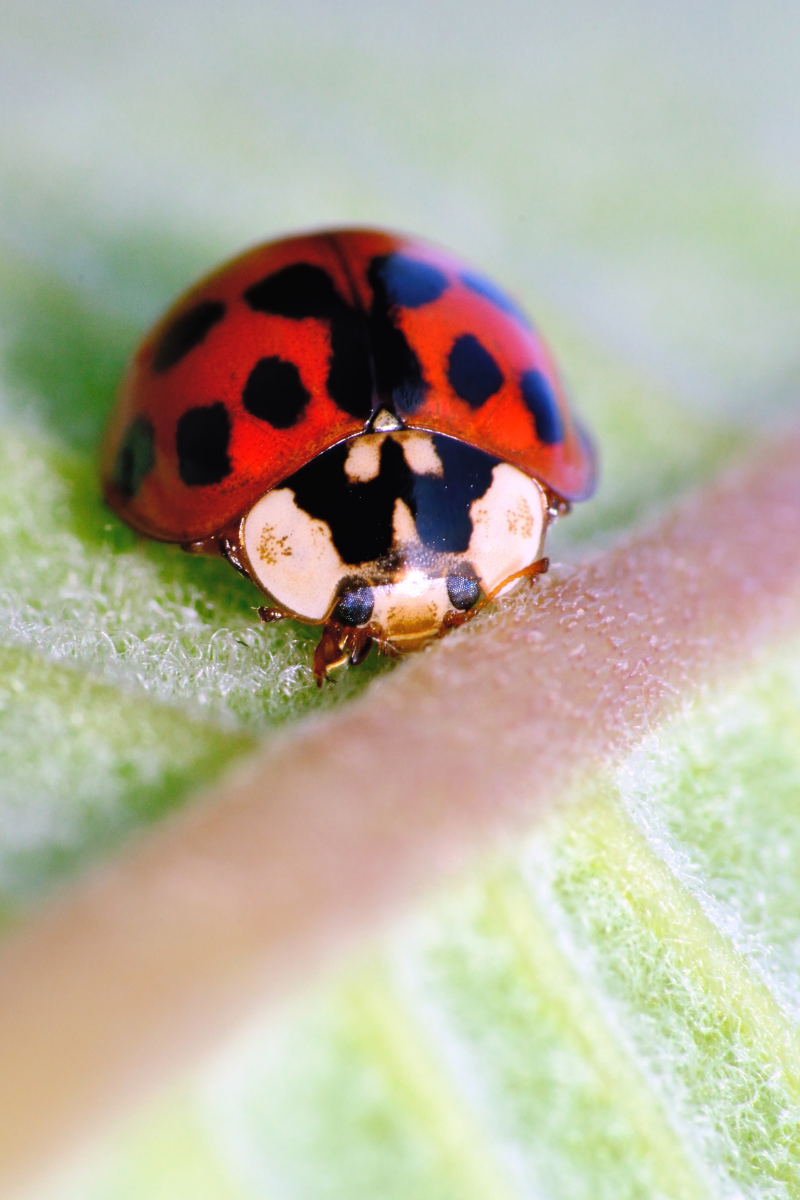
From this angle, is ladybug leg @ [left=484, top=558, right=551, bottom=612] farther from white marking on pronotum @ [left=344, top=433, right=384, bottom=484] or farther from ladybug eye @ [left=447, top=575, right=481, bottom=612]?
white marking on pronotum @ [left=344, top=433, right=384, bottom=484]

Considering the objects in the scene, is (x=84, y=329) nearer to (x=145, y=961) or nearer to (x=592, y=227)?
(x=592, y=227)

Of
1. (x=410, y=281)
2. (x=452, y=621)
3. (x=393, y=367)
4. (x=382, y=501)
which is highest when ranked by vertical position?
(x=410, y=281)

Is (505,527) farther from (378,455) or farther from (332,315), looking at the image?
(332,315)

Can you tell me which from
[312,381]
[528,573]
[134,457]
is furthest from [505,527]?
[134,457]

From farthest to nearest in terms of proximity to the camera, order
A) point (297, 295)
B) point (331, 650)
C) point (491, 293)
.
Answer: point (491, 293), point (297, 295), point (331, 650)

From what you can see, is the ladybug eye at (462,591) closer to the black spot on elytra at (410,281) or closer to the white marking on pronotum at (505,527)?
the white marking on pronotum at (505,527)

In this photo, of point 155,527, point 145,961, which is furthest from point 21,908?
point 155,527

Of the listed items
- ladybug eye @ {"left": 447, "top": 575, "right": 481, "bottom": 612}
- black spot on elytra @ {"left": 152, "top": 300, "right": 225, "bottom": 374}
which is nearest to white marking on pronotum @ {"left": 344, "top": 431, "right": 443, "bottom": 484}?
ladybug eye @ {"left": 447, "top": 575, "right": 481, "bottom": 612}
